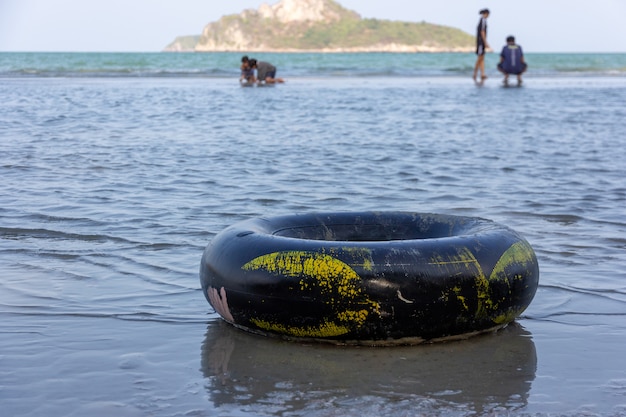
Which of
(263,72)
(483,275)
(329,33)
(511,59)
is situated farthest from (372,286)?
(329,33)

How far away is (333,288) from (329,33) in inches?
6694

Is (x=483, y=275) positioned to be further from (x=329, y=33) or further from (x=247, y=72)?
(x=329, y=33)

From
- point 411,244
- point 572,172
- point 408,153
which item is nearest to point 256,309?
point 411,244

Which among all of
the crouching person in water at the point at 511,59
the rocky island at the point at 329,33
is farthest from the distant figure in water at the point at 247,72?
the rocky island at the point at 329,33

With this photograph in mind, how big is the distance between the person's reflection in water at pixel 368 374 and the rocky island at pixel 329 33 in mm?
157820

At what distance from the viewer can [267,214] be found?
743cm

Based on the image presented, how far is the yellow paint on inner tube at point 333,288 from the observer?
400cm

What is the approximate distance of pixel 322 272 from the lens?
13.2 feet

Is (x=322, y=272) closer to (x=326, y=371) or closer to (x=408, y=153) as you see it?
(x=326, y=371)

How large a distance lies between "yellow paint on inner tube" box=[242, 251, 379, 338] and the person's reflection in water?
0.12m

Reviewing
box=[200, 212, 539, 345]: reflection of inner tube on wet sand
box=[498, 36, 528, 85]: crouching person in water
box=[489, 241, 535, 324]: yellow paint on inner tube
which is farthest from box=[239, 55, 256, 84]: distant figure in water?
box=[489, 241, 535, 324]: yellow paint on inner tube

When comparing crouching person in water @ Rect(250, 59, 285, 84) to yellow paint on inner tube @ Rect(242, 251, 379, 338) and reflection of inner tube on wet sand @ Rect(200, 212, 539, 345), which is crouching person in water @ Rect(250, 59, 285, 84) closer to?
reflection of inner tube on wet sand @ Rect(200, 212, 539, 345)

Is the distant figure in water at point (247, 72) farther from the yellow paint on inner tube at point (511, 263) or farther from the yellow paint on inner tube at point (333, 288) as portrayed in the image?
the yellow paint on inner tube at point (333, 288)

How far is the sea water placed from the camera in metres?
3.53
